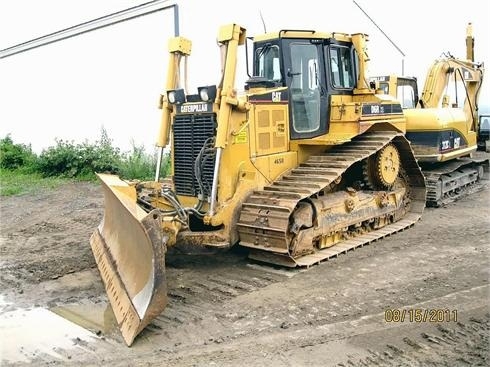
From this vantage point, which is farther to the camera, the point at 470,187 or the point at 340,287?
the point at 470,187

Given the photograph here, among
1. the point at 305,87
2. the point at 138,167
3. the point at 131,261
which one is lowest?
the point at 131,261

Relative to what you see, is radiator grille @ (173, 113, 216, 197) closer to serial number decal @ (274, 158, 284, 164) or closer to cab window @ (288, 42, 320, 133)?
serial number decal @ (274, 158, 284, 164)

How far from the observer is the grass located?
11242 millimetres

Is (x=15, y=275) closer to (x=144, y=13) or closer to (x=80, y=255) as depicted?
(x=80, y=255)

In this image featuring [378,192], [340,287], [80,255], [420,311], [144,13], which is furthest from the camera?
[144,13]

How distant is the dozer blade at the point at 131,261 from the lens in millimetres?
4340

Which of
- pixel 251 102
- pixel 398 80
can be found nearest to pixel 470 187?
pixel 398 80

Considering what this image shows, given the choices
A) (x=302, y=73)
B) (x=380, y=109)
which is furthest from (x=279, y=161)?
(x=380, y=109)

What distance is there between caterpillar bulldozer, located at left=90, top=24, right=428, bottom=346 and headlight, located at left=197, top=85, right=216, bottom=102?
1cm

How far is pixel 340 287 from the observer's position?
5410mm

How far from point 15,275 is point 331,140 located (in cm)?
405

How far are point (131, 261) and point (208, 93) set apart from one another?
215cm

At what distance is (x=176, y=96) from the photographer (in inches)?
263
